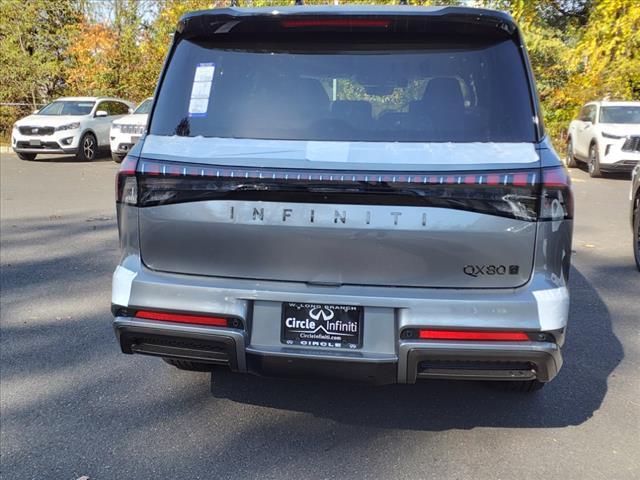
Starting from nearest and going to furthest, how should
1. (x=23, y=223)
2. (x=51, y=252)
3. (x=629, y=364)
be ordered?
(x=629, y=364), (x=51, y=252), (x=23, y=223)

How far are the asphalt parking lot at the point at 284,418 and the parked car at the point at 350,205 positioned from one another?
1.66ft

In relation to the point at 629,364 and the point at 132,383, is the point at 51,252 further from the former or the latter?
the point at 629,364

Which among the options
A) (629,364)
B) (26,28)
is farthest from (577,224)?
(26,28)

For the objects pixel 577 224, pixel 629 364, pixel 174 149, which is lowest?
pixel 577 224

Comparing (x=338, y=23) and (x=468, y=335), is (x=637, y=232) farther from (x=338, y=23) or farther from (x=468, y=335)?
(x=338, y=23)

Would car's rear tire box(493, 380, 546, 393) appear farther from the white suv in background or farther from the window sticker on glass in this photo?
the white suv in background

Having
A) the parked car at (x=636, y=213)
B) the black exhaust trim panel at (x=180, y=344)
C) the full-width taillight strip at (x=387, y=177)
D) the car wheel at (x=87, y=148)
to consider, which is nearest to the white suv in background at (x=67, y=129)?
the car wheel at (x=87, y=148)

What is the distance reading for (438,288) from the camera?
2.73 meters

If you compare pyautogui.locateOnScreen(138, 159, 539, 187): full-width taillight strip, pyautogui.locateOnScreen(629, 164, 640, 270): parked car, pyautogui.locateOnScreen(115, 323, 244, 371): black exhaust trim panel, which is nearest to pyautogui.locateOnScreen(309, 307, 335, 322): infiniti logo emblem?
pyautogui.locateOnScreen(115, 323, 244, 371): black exhaust trim panel

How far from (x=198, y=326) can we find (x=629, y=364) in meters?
2.91

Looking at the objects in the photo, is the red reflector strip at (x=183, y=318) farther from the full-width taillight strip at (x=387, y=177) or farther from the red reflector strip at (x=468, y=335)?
the red reflector strip at (x=468, y=335)

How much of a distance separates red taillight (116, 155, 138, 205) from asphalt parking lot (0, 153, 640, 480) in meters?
1.20

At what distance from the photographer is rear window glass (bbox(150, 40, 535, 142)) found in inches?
113

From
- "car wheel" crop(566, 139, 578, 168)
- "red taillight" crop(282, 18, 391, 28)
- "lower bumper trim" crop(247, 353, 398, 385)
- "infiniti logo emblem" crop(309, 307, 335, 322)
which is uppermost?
"red taillight" crop(282, 18, 391, 28)
